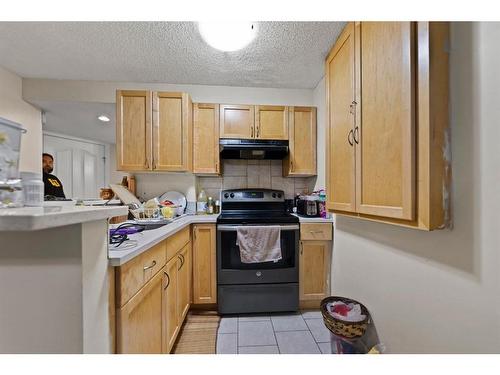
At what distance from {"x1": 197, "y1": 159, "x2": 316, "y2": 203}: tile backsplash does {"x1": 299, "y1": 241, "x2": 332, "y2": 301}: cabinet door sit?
0.75 metres

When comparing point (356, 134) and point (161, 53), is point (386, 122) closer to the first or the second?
point (356, 134)

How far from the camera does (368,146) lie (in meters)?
1.02

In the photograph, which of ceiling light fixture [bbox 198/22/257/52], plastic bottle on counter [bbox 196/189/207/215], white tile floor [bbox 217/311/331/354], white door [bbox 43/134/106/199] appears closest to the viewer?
ceiling light fixture [bbox 198/22/257/52]

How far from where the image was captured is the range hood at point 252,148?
203cm

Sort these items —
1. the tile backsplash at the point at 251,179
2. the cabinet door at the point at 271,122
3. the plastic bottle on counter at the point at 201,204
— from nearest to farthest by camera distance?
1. the cabinet door at the point at 271,122
2. the plastic bottle on counter at the point at 201,204
3. the tile backsplash at the point at 251,179

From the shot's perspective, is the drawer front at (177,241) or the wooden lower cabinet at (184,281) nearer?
the drawer front at (177,241)

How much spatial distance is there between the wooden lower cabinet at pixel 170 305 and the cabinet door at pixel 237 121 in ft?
4.36

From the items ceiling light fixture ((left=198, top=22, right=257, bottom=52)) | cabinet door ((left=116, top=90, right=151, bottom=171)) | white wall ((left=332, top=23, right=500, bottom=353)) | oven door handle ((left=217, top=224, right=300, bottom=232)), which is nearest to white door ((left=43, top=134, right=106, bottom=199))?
cabinet door ((left=116, top=90, right=151, bottom=171))

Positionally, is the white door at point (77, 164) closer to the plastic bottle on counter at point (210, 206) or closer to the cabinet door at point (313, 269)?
the plastic bottle on counter at point (210, 206)

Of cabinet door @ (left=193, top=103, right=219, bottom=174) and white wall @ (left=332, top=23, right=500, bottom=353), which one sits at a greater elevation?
cabinet door @ (left=193, top=103, right=219, bottom=174)

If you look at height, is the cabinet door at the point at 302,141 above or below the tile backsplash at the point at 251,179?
above

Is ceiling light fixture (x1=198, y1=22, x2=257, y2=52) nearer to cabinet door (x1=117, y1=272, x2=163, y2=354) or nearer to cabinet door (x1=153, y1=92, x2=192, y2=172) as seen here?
cabinet door (x1=153, y1=92, x2=192, y2=172)

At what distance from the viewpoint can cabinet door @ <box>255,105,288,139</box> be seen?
216 centimetres

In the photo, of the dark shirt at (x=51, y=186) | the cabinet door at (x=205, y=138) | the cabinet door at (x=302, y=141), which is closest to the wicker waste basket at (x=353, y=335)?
the cabinet door at (x=302, y=141)
